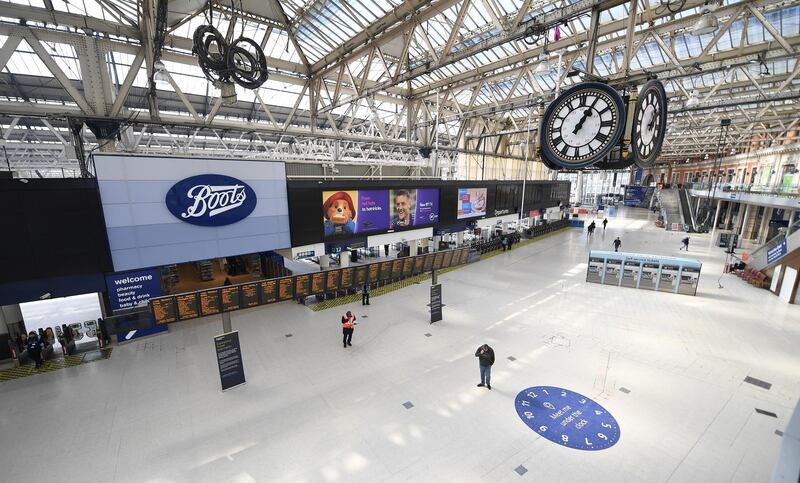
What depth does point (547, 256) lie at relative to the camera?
2180 cm

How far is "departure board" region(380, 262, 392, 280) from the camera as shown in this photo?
36.3 feet

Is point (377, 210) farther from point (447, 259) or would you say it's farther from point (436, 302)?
point (436, 302)

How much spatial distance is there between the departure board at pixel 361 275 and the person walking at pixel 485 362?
4567 millimetres

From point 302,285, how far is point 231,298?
196cm

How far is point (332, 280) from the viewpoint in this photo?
10.1 metres

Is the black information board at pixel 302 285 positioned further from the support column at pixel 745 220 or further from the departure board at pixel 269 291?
the support column at pixel 745 220

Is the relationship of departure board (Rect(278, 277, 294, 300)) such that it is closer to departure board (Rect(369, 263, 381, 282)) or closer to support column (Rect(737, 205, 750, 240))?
departure board (Rect(369, 263, 381, 282))

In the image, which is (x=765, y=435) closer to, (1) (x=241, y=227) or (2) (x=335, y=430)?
(2) (x=335, y=430)

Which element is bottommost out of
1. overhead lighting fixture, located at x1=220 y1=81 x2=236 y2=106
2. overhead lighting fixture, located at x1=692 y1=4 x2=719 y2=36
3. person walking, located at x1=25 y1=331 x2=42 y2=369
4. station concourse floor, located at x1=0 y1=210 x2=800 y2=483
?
station concourse floor, located at x1=0 y1=210 x2=800 y2=483

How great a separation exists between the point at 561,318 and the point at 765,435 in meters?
5.66

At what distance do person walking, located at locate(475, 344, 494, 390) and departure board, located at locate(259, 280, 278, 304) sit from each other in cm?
577

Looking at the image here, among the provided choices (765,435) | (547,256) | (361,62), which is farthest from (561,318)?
(361,62)

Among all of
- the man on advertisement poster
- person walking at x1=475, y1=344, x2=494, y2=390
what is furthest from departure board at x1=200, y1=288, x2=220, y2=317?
the man on advertisement poster

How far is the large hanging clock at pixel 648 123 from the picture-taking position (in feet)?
11.6
